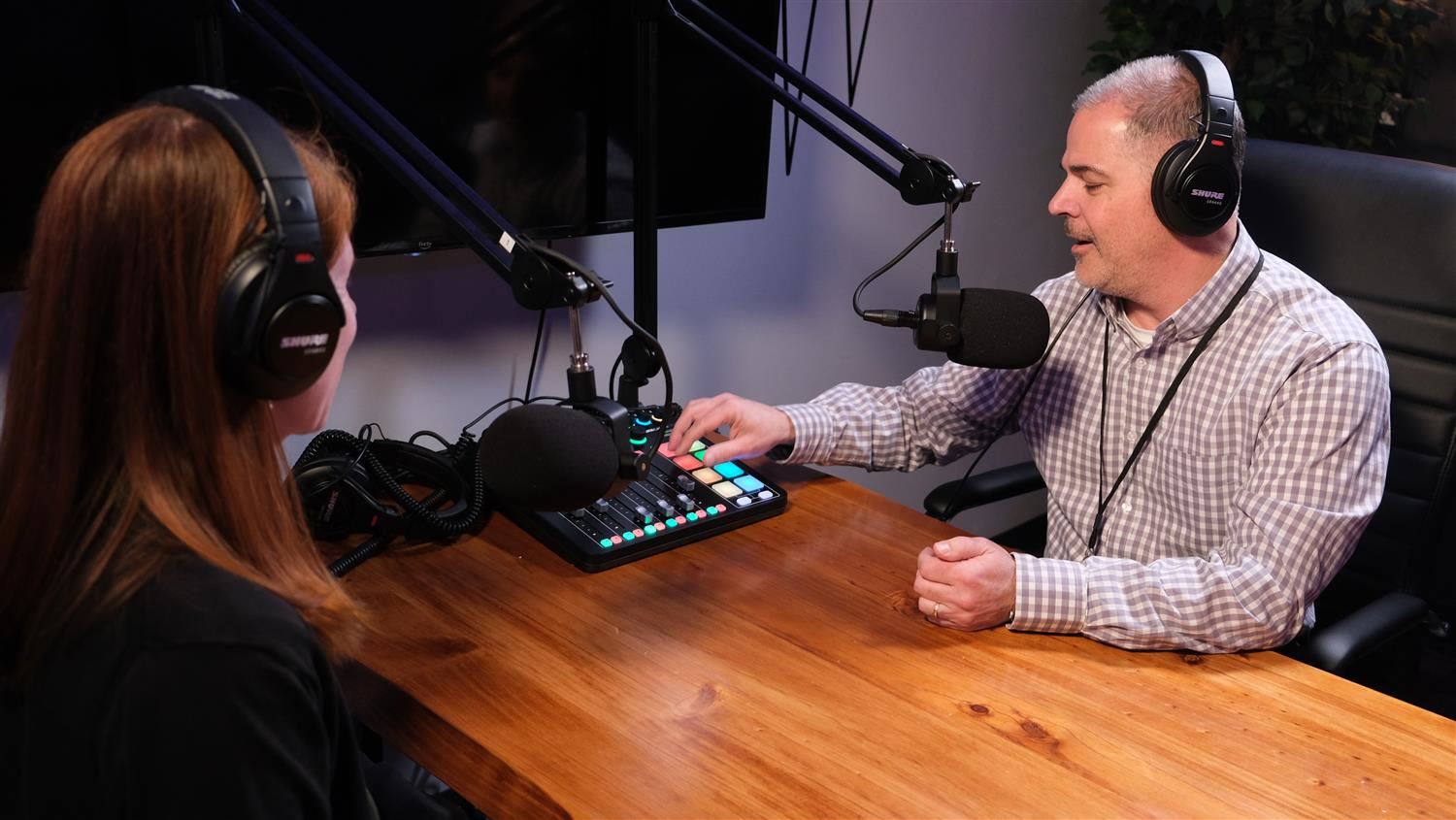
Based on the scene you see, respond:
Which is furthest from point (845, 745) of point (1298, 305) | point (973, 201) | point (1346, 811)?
point (973, 201)

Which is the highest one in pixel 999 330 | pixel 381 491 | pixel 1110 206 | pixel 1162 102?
pixel 1162 102

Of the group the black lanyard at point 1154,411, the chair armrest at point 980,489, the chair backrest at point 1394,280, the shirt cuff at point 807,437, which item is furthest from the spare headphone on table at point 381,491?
the chair backrest at point 1394,280

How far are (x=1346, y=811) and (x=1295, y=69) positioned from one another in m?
1.81

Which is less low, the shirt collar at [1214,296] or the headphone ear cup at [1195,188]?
the headphone ear cup at [1195,188]

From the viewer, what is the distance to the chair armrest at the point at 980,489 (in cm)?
166

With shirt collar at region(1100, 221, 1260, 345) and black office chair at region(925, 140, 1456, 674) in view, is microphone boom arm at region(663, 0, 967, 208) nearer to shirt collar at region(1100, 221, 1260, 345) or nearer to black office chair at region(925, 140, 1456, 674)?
shirt collar at region(1100, 221, 1260, 345)

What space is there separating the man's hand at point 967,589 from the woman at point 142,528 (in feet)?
2.04

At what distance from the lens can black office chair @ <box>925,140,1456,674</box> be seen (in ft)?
4.97

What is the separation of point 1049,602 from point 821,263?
3.56 feet

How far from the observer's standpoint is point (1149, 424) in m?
1.46

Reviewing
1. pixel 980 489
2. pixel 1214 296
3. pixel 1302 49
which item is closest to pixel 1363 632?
pixel 1214 296

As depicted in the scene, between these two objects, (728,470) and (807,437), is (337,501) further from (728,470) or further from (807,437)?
(807,437)

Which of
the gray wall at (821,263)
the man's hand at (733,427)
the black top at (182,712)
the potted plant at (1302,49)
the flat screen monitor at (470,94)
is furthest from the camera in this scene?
the potted plant at (1302,49)

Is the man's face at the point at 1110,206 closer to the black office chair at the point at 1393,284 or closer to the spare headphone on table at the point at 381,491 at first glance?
the black office chair at the point at 1393,284
